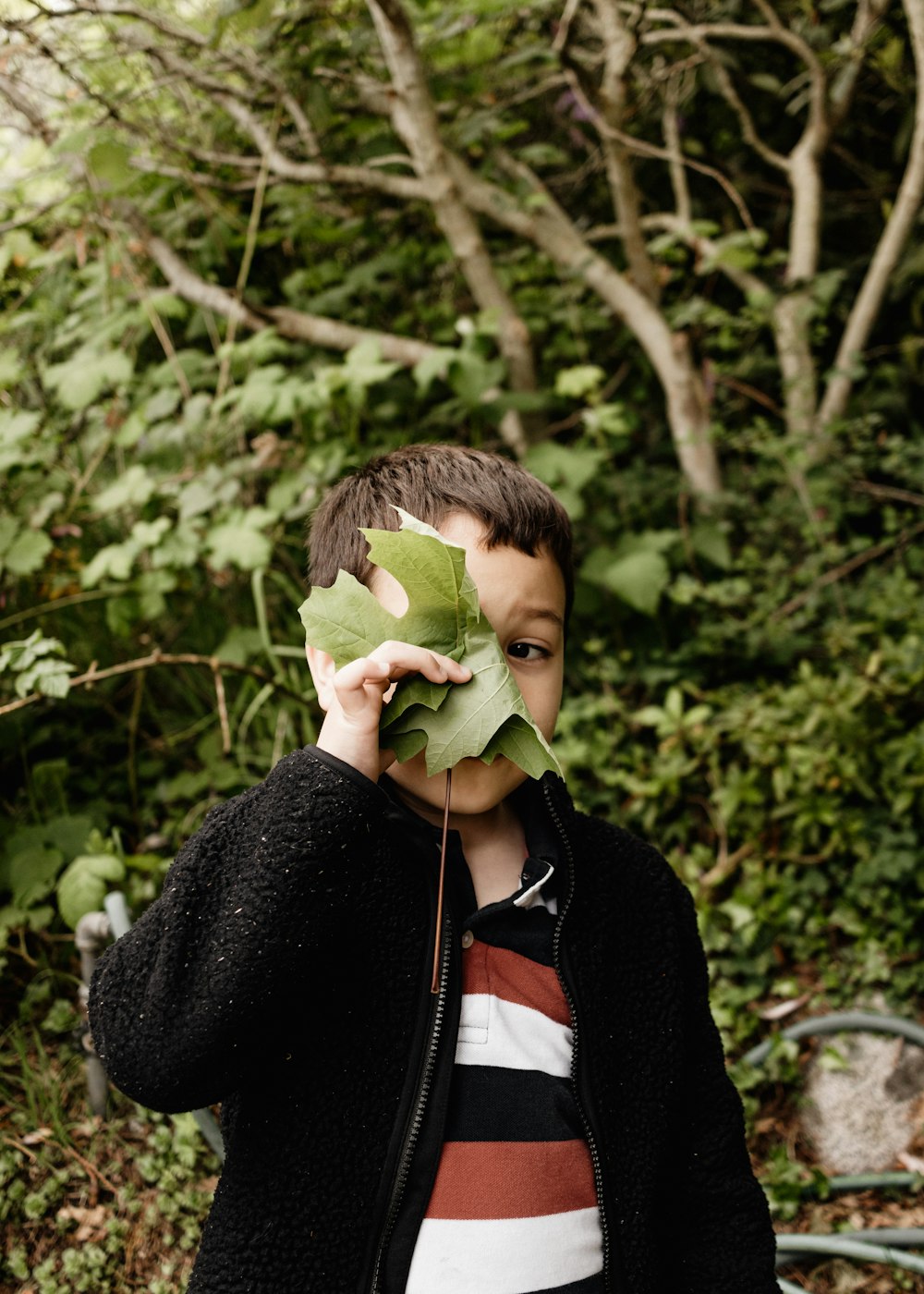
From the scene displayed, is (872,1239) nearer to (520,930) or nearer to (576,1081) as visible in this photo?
(576,1081)

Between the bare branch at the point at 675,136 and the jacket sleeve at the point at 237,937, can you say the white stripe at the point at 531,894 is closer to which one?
the jacket sleeve at the point at 237,937

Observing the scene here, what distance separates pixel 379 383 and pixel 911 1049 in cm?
240

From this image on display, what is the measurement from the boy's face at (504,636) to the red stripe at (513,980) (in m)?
0.18

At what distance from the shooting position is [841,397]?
328 centimetres

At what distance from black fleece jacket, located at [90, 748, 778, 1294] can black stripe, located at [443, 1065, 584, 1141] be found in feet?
0.11

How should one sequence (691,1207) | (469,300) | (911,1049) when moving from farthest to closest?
(469,300) → (911,1049) → (691,1207)

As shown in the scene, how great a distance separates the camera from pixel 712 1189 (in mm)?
1209

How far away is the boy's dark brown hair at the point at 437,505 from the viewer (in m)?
1.12

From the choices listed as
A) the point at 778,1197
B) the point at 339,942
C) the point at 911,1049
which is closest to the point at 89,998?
the point at 339,942

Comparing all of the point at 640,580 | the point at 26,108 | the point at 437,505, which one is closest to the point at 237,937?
the point at 437,505

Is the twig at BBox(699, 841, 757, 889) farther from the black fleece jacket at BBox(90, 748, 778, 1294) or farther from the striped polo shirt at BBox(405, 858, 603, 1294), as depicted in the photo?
the striped polo shirt at BBox(405, 858, 603, 1294)

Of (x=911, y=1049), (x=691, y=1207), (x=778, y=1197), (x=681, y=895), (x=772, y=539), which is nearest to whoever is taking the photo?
(x=691, y=1207)

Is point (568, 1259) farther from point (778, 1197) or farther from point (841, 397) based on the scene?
point (841, 397)

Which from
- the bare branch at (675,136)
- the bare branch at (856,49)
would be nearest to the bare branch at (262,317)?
the bare branch at (675,136)
